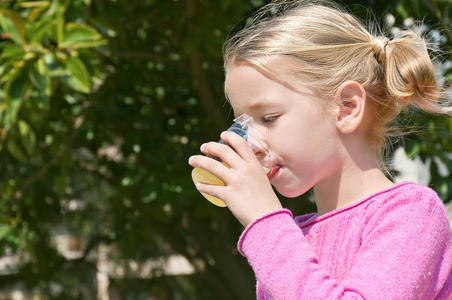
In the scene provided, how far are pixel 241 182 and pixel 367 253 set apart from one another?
0.78 ft

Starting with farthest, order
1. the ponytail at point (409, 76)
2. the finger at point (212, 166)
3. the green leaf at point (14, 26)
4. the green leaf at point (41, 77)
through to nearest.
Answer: the green leaf at point (14, 26) → the green leaf at point (41, 77) → the ponytail at point (409, 76) → the finger at point (212, 166)

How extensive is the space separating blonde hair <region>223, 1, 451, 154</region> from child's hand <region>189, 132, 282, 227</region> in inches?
6.3

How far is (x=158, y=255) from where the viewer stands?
19.1 ft

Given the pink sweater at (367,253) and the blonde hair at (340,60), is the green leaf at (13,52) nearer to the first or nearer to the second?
the blonde hair at (340,60)

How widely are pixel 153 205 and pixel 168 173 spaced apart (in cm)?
33

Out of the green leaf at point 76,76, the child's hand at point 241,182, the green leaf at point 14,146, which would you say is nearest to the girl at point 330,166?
the child's hand at point 241,182

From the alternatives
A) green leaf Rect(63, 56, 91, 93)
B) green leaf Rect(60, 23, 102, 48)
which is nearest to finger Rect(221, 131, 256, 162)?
green leaf Rect(63, 56, 91, 93)

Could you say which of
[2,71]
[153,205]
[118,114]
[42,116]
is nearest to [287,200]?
[153,205]

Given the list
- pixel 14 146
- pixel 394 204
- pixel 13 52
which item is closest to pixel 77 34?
pixel 13 52

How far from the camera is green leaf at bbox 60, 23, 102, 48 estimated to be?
7.97 ft

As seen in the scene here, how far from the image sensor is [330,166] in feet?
3.82

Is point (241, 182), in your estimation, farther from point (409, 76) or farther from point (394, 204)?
point (409, 76)

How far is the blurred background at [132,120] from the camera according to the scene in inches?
97.2

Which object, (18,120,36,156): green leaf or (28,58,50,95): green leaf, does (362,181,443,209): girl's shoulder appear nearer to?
(28,58,50,95): green leaf
